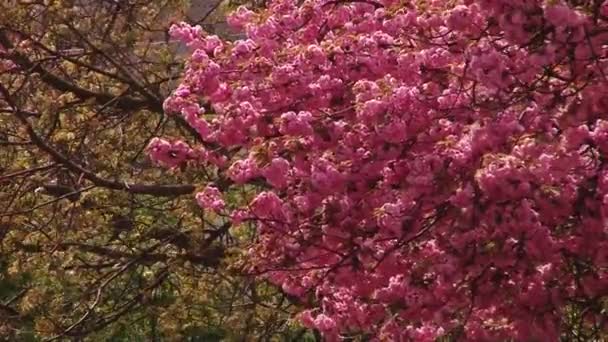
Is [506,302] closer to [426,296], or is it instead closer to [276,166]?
[426,296]

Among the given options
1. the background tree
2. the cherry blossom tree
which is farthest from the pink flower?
the background tree

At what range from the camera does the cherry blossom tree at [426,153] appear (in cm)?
457

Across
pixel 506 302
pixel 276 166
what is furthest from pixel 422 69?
pixel 506 302

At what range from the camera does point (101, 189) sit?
324 inches

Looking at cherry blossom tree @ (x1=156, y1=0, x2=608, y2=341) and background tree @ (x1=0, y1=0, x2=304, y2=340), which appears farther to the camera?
background tree @ (x1=0, y1=0, x2=304, y2=340)

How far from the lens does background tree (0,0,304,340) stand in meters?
8.18

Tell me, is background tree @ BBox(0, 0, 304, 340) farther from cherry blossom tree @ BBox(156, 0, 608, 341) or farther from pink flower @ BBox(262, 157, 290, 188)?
pink flower @ BBox(262, 157, 290, 188)

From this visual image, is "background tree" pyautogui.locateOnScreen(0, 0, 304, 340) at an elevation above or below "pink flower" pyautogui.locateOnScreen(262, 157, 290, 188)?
below

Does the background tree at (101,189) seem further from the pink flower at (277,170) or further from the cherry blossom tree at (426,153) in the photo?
the pink flower at (277,170)

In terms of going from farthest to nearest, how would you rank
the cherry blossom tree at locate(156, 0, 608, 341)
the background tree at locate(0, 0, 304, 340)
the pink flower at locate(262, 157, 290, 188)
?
the background tree at locate(0, 0, 304, 340) < the pink flower at locate(262, 157, 290, 188) < the cherry blossom tree at locate(156, 0, 608, 341)

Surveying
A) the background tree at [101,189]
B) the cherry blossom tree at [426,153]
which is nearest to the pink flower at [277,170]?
the cherry blossom tree at [426,153]

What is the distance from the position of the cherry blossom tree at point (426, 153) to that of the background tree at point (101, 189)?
2329 mm

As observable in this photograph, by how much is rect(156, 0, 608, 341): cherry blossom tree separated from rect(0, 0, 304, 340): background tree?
2.33 metres

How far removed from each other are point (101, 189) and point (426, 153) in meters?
3.66
